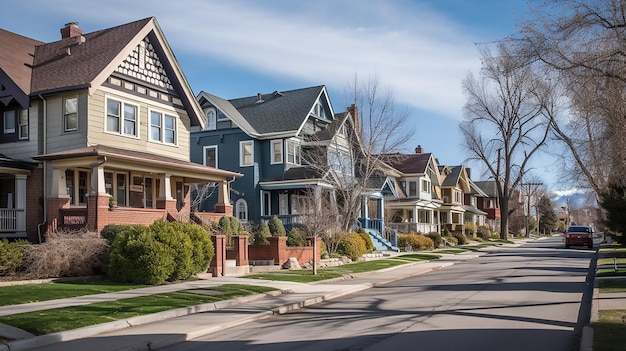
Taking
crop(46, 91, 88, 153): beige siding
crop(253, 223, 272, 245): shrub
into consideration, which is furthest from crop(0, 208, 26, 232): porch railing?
crop(253, 223, 272, 245): shrub

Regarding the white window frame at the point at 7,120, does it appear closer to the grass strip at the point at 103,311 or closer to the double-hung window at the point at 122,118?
the double-hung window at the point at 122,118

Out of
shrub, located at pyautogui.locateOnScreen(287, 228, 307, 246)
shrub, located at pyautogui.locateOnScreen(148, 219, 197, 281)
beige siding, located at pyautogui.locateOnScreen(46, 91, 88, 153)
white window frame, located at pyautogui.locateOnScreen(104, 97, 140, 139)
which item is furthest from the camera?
shrub, located at pyautogui.locateOnScreen(287, 228, 307, 246)

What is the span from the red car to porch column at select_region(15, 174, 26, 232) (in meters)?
41.2

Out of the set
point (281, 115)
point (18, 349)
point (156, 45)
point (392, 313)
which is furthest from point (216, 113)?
point (18, 349)

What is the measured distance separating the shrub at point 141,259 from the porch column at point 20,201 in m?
7.08

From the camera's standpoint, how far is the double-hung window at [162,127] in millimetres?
28177

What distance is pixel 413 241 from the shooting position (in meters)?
46.5

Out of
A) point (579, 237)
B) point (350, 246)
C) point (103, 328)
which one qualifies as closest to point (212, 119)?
point (350, 246)

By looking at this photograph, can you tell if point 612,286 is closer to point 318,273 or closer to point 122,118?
point 318,273

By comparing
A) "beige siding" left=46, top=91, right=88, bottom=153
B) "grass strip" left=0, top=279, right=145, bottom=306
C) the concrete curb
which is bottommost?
the concrete curb

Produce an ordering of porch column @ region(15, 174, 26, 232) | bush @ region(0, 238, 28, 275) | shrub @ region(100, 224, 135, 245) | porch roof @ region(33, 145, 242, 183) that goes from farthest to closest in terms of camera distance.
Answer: porch column @ region(15, 174, 26, 232) < porch roof @ region(33, 145, 242, 183) < shrub @ region(100, 224, 135, 245) < bush @ region(0, 238, 28, 275)

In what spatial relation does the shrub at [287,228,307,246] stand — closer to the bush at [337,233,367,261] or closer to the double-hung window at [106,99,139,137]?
the bush at [337,233,367,261]

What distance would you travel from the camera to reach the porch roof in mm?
22656

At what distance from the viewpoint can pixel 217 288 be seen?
18156 mm
